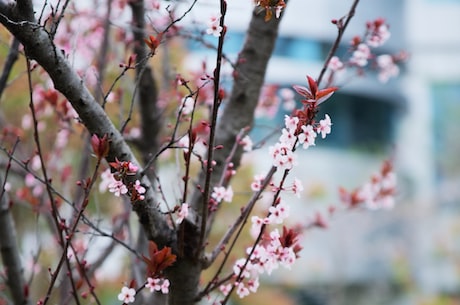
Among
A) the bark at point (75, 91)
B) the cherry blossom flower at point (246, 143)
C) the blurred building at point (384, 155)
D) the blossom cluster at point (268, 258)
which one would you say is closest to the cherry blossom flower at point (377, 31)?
the cherry blossom flower at point (246, 143)

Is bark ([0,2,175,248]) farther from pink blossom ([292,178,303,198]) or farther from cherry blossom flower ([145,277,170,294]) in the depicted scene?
→ pink blossom ([292,178,303,198])

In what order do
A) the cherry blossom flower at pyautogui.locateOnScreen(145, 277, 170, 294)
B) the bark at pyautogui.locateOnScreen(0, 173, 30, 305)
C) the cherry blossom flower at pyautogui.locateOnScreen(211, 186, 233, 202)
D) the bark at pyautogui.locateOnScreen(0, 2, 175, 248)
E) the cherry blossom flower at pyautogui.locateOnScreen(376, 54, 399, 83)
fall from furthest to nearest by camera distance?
the cherry blossom flower at pyautogui.locateOnScreen(376, 54, 399, 83)
the bark at pyautogui.locateOnScreen(0, 173, 30, 305)
the cherry blossom flower at pyautogui.locateOnScreen(211, 186, 233, 202)
the cherry blossom flower at pyautogui.locateOnScreen(145, 277, 170, 294)
the bark at pyautogui.locateOnScreen(0, 2, 175, 248)

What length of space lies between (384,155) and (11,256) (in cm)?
1153

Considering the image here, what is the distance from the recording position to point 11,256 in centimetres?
143

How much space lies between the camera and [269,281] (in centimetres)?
916

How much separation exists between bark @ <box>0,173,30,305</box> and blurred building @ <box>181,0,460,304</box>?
6246mm

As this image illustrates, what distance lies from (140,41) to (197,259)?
0.82 meters

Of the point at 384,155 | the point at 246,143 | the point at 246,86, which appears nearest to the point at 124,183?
the point at 246,143

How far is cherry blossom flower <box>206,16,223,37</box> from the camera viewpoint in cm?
95

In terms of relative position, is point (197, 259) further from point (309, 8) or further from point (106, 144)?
point (309, 8)

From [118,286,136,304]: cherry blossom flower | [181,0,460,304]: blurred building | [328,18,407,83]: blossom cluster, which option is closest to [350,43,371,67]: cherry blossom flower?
[328,18,407,83]: blossom cluster

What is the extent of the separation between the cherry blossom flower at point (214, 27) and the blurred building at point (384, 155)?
21.9 feet

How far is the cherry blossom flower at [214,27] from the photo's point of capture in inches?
37.4

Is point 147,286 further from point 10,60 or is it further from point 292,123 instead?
point 10,60
